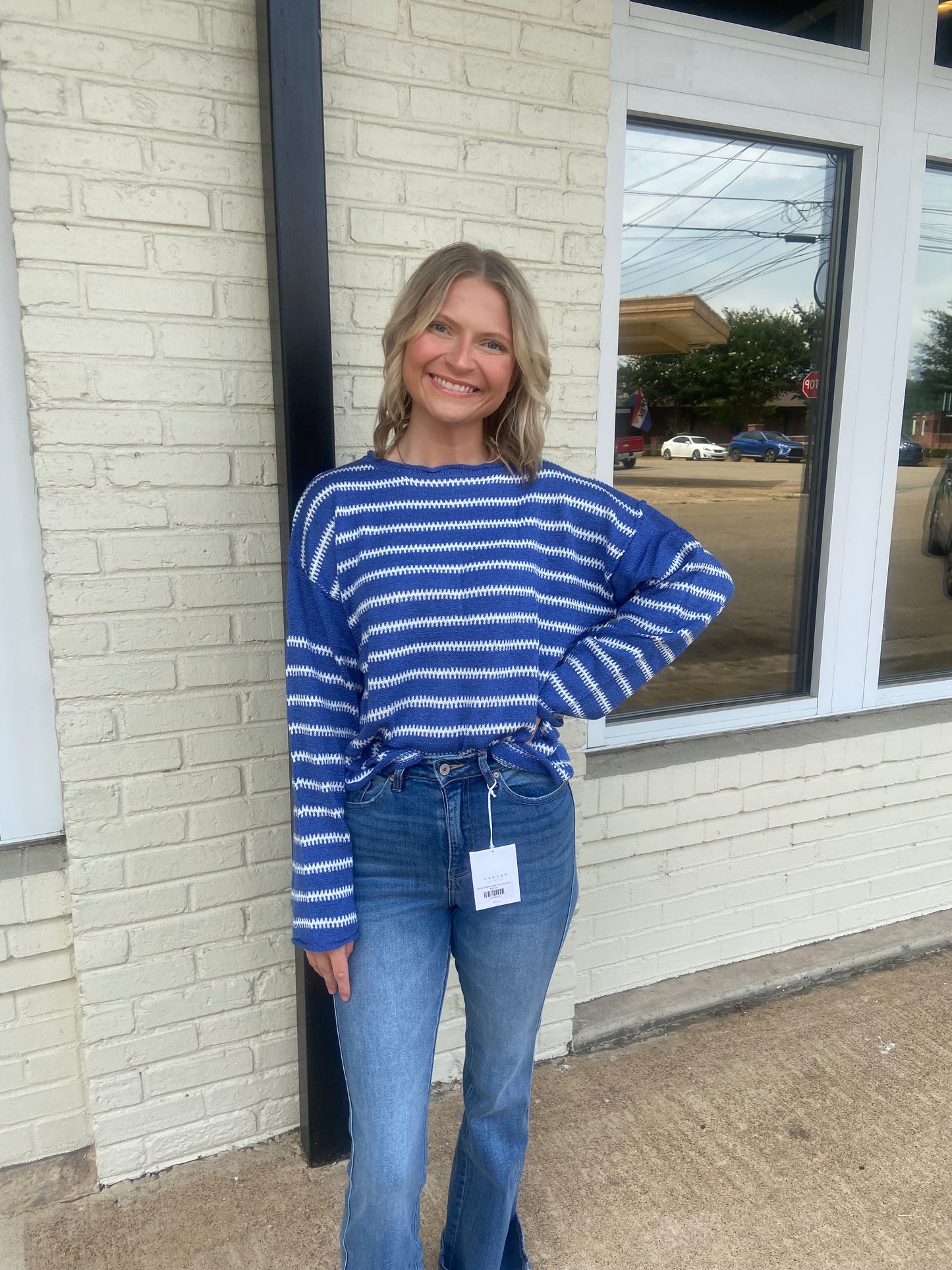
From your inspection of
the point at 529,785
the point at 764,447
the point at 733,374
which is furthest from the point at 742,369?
the point at 529,785

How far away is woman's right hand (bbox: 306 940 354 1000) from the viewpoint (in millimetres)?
1407

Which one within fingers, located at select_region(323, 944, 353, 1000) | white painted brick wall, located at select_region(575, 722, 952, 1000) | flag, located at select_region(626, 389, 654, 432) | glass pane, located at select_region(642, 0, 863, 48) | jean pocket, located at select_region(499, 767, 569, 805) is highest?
glass pane, located at select_region(642, 0, 863, 48)

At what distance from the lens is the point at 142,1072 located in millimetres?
2014

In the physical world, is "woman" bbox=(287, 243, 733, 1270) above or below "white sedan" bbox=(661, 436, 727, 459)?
below

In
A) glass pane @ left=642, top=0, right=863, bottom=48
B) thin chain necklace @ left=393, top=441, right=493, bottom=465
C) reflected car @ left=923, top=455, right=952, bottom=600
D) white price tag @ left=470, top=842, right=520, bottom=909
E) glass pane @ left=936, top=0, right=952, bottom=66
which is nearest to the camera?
white price tag @ left=470, top=842, right=520, bottom=909

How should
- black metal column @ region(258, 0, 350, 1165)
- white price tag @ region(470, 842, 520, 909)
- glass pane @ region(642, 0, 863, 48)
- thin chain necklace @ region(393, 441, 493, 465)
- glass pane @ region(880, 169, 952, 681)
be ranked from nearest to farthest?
white price tag @ region(470, 842, 520, 909)
thin chain necklace @ region(393, 441, 493, 465)
black metal column @ region(258, 0, 350, 1165)
glass pane @ region(642, 0, 863, 48)
glass pane @ region(880, 169, 952, 681)

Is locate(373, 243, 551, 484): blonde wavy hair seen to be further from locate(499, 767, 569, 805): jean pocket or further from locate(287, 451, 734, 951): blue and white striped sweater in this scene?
locate(499, 767, 569, 805): jean pocket

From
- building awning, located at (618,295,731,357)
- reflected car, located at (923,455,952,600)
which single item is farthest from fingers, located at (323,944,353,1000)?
reflected car, located at (923,455,952,600)

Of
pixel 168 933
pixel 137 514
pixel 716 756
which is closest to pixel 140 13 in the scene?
pixel 137 514

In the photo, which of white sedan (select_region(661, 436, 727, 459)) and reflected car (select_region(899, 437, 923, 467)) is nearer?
white sedan (select_region(661, 436, 727, 459))

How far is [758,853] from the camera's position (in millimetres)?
2822

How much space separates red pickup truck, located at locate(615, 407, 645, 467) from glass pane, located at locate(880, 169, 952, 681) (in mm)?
941

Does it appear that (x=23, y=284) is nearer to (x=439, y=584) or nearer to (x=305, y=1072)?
(x=439, y=584)

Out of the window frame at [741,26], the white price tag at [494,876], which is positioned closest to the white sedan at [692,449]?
the window frame at [741,26]
